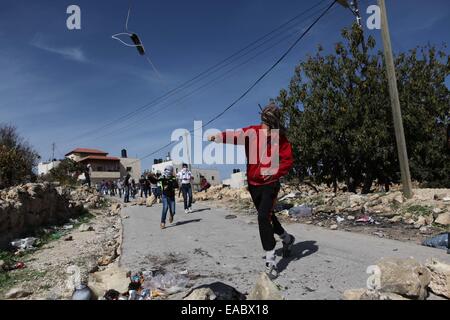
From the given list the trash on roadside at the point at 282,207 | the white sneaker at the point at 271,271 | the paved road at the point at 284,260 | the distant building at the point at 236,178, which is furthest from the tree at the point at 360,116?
the distant building at the point at 236,178

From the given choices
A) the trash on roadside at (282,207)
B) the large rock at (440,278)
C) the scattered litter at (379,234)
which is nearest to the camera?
the large rock at (440,278)

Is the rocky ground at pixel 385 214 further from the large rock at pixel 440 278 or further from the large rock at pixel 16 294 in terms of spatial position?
the large rock at pixel 16 294

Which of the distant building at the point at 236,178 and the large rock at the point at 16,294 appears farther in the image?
the distant building at the point at 236,178

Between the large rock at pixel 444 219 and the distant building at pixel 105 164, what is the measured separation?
6050 centimetres

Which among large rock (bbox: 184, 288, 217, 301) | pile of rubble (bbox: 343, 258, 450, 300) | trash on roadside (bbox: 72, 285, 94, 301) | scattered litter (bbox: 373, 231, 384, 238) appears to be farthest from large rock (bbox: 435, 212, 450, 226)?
trash on roadside (bbox: 72, 285, 94, 301)

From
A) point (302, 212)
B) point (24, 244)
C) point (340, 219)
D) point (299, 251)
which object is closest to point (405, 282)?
point (299, 251)

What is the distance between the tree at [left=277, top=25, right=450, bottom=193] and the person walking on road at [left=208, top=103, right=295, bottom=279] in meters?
10.7

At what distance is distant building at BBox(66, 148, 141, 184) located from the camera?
67.9 meters

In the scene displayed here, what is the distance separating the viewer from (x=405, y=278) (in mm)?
3061

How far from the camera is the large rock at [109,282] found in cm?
355

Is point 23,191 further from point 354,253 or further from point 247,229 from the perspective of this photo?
point 354,253

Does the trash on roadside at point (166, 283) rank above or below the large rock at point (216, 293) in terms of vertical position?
below

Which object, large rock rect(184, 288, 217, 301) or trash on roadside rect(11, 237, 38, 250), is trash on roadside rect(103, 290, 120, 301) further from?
trash on roadside rect(11, 237, 38, 250)

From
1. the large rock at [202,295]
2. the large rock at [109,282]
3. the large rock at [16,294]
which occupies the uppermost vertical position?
the large rock at [202,295]
